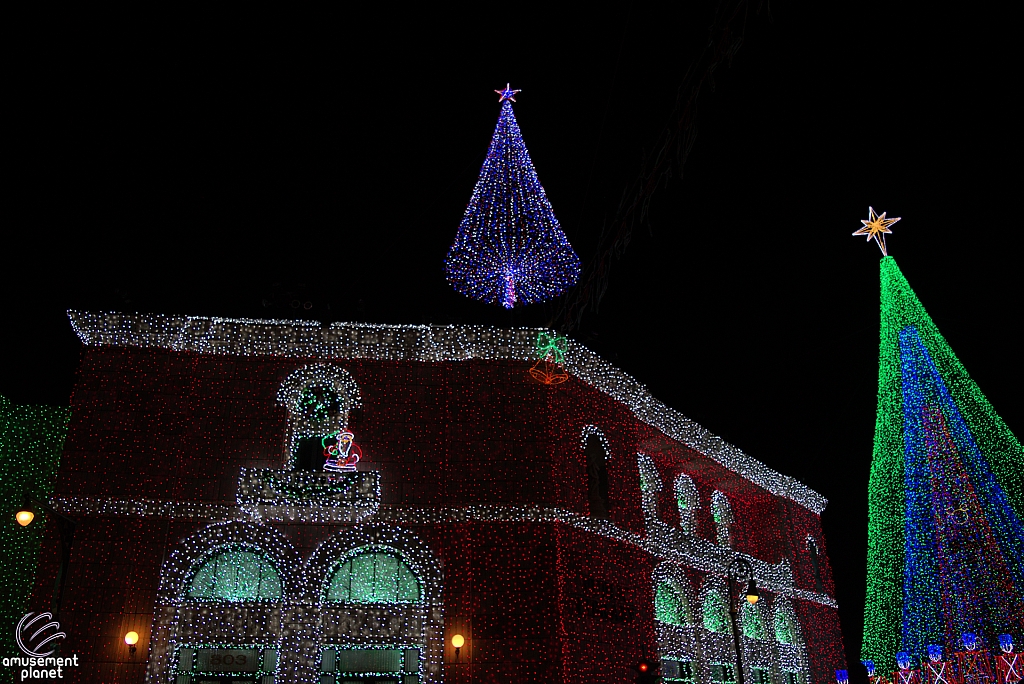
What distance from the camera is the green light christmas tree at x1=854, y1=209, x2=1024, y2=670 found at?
56.9ft

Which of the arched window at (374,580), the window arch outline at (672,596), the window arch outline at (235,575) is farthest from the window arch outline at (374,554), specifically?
the window arch outline at (672,596)

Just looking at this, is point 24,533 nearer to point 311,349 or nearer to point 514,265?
point 311,349

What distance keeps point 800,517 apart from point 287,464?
83.7 feet

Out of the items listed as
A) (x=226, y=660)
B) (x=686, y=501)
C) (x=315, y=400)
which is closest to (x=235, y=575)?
(x=226, y=660)

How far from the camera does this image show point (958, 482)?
17.8 m

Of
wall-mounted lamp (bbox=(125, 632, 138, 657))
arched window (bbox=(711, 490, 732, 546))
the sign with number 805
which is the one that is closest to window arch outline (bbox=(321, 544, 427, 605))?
the sign with number 805

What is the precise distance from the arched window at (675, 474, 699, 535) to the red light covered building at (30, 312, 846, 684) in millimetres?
3906

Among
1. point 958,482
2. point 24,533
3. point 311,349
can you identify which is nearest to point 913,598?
point 958,482

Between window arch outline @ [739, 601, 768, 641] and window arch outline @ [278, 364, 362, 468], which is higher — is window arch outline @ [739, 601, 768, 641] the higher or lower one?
the lower one

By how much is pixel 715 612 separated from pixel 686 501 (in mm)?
3903

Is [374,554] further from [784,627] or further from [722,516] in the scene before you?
[784,627]

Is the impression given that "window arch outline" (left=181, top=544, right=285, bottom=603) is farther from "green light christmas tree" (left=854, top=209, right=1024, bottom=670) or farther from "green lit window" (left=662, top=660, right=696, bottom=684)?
"green light christmas tree" (left=854, top=209, right=1024, bottom=670)

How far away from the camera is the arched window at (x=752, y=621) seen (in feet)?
96.8

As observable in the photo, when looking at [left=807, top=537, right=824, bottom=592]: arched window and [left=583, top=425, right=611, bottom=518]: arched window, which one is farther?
[left=807, top=537, right=824, bottom=592]: arched window
